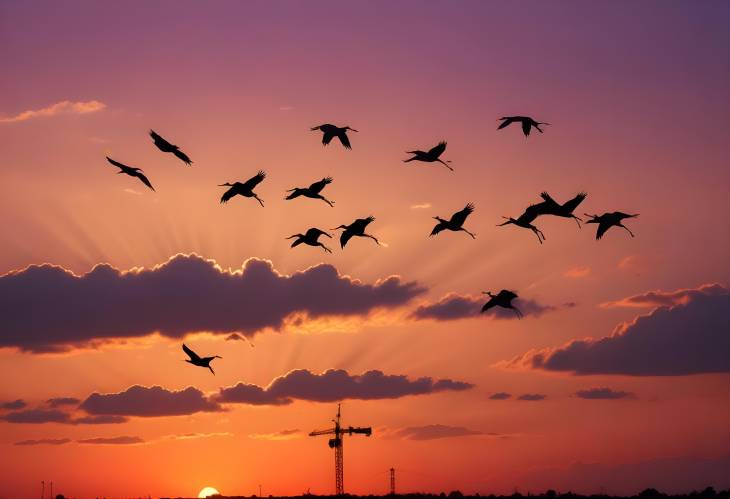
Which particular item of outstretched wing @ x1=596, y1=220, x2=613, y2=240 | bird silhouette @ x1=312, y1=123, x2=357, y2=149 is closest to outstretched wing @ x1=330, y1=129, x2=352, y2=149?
bird silhouette @ x1=312, y1=123, x2=357, y2=149

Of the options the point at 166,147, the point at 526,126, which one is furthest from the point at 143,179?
the point at 526,126

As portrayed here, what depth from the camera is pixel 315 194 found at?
75.5 meters

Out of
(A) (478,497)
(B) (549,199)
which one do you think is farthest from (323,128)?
(A) (478,497)

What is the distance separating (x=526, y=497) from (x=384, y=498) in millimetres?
13044

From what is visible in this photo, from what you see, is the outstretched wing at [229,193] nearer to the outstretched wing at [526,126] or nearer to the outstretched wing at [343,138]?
the outstretched wing at [343,138]

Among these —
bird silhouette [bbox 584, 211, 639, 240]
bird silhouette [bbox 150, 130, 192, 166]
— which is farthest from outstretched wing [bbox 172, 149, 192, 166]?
bird silhouette [bbox 584, 211, 639, 240]

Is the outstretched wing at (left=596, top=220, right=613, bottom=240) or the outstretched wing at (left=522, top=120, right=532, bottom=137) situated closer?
the outstretched wing at (left=522, top=120, right=532, bottom=137)

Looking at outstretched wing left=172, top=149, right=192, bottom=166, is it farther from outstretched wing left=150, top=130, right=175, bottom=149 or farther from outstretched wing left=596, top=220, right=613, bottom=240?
outstretched wing left=596, top=220, right=613, bottom=240

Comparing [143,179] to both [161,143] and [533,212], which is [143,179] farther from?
[533,212]

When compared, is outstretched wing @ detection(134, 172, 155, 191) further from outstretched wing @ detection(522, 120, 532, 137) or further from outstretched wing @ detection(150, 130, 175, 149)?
outstretched wing @ detection(522, 120, 532, 137)

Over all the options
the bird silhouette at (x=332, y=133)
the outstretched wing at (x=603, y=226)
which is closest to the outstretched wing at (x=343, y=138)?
the bird silhouette at (x=332, y=133)

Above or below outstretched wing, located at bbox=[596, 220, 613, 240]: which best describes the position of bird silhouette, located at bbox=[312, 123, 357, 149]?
above

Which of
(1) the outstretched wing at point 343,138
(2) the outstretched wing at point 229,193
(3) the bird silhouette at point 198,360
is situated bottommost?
(3) the bird silhouette at point 198,360

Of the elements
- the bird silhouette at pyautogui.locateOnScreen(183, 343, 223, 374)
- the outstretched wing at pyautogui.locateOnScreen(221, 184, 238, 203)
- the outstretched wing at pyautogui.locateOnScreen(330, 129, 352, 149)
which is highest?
the outstretched wing at pyautogui.locateOnScreen(330, 129, 352, 149)
